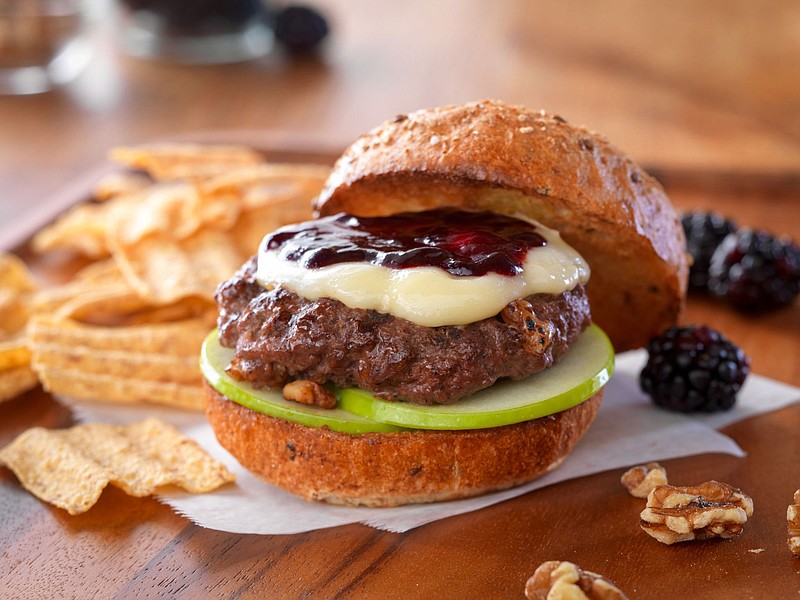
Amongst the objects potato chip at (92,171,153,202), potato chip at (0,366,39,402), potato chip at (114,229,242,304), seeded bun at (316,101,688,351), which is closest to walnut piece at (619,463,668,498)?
seeded bun at (316,101,688,351)

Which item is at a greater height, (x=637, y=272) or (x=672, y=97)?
(x=637, y=272)

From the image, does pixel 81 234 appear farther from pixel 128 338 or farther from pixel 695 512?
pixel 695 512

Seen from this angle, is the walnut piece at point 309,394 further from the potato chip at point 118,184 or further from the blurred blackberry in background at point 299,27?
the blurred blackberry in background at point 299,27

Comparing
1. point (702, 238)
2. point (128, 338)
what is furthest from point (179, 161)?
point (702, 238)

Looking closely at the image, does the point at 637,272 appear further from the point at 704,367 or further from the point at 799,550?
the point at 799,550

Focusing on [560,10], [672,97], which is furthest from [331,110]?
[560,10]

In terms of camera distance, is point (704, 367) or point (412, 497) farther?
point (704, 367)
